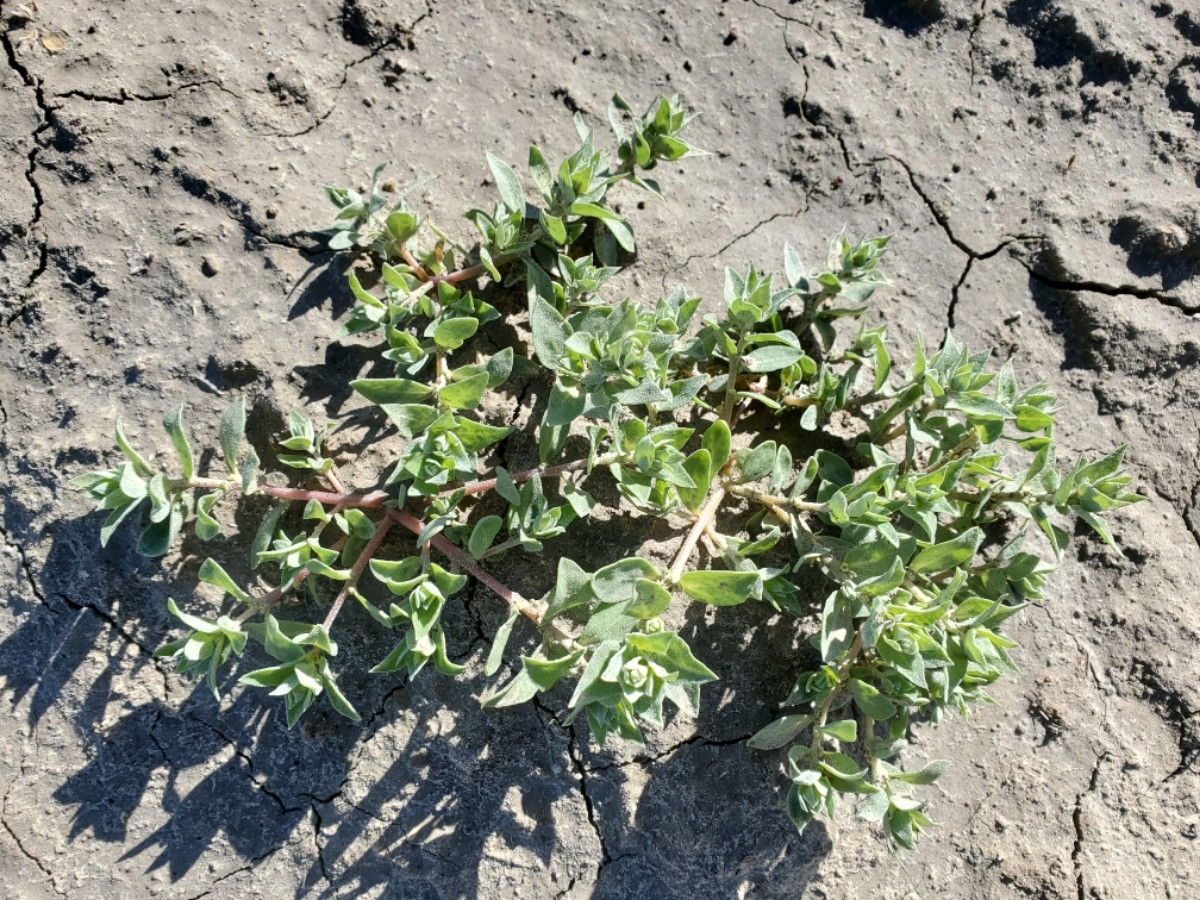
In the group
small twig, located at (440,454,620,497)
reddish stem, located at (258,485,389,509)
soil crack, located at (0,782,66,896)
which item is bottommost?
soil crack, located at (0,782,66,896)

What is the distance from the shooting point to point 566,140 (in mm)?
3318

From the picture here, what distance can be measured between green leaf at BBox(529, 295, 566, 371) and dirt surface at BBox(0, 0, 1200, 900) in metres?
0.77

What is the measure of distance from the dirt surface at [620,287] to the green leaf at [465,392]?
51 centimetres

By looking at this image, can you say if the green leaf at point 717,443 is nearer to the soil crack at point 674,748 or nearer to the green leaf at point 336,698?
the soil crack at point 674,748

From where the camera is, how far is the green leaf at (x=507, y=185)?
295cm

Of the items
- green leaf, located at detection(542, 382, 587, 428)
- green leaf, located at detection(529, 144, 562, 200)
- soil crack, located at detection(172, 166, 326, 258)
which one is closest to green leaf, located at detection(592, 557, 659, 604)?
green leaf, located at detection(542, 382, 587, 428)

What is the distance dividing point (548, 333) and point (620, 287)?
2.45ft

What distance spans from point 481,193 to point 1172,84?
8.86ft

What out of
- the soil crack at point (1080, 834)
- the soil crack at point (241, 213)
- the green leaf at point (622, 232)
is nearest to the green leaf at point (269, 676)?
the soil crack at point (241, 213)

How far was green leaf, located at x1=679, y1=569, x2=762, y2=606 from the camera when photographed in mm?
2572

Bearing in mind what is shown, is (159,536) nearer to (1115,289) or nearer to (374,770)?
(374,770)

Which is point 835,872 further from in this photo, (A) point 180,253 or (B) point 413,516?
(A) point 180,253

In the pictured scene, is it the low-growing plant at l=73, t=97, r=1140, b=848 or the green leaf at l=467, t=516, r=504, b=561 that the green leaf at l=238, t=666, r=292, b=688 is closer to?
the low-growing plant at l=73, t=97, r=1140, b=848

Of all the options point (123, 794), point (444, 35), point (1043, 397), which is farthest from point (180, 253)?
point (1043, 397)
